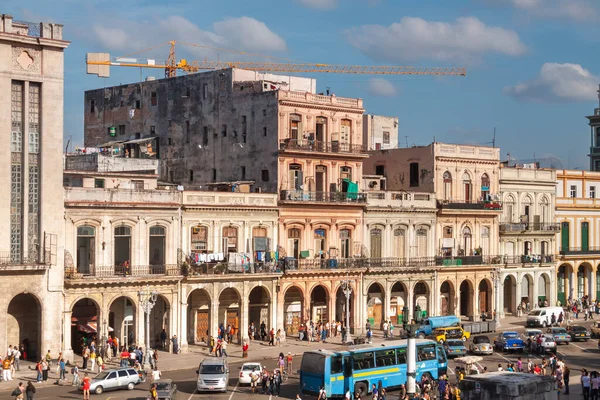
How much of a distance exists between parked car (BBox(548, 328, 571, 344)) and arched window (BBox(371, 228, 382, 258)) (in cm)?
1429

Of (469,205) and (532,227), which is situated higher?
(469,205)

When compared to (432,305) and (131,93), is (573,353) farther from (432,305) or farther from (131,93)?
(131,93)

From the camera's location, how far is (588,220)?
9562 centimetres

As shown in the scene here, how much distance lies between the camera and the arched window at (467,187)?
8444 cm

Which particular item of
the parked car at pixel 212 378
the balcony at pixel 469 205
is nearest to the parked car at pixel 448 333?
the balcony at pixel 469 205

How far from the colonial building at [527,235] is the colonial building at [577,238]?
2.25 meters

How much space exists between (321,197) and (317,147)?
3718mm

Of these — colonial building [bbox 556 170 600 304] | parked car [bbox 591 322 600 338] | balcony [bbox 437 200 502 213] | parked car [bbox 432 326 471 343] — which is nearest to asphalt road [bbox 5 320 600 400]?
parked car [bbox 432 326 471 343]

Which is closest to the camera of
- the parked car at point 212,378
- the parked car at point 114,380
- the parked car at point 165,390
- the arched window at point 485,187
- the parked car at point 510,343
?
the parked car at point 165,390

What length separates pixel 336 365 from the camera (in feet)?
157

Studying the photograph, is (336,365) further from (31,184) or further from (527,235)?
(527,235)

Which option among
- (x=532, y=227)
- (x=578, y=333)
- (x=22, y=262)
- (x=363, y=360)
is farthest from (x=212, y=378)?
(x=532, y=227)

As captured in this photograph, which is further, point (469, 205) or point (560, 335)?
point (469, 205)

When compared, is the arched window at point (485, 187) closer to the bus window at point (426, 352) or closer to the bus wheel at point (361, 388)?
the bus window at point (426, 352)
